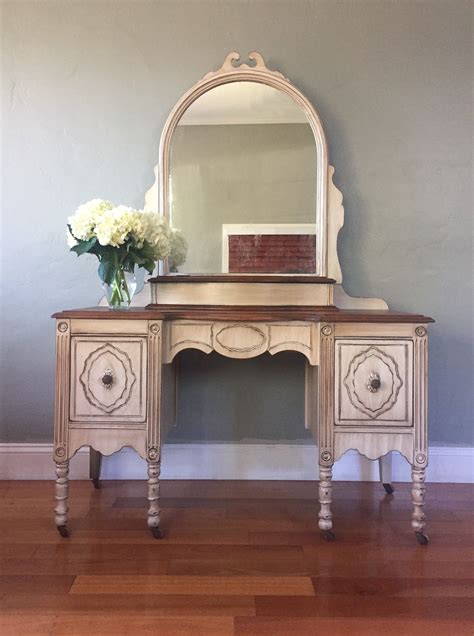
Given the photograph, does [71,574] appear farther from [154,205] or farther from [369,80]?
[369,80]

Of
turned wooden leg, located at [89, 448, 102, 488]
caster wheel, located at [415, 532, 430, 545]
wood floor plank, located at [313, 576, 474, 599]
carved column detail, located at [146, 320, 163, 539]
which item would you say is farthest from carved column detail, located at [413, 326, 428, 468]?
turned wooden leg, located at [89, 448, 102, 488]

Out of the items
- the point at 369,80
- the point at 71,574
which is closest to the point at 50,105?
the point at 369,80

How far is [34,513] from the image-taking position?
1.90 m

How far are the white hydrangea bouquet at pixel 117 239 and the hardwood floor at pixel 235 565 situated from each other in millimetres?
856

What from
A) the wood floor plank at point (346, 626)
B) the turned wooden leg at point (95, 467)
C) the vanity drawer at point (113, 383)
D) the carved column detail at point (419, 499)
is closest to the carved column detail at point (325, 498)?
the carved column detail at point (419, 499)

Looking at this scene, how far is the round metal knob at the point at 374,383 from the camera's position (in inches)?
66.1

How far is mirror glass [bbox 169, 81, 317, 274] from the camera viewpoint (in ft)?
6.96

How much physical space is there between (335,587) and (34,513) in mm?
1185

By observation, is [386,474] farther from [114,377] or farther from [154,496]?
[114,377]

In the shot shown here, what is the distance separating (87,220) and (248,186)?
0.74 meters

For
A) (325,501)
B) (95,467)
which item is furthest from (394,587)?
(95,467)

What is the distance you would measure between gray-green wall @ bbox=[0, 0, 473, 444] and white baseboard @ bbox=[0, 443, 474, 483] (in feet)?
0.36

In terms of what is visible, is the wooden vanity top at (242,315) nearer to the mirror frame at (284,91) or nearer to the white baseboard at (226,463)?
the mirror frame at (284,91)

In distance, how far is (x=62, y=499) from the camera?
1721 millimetres
